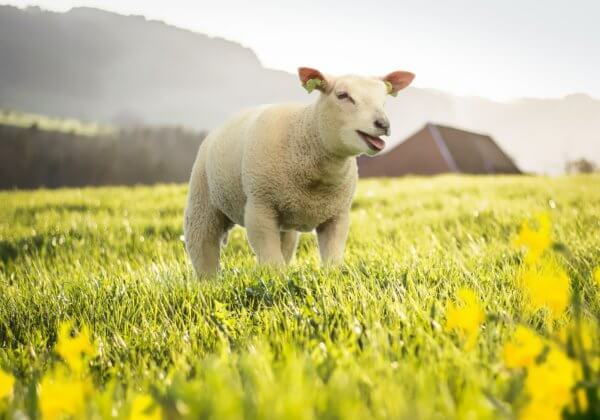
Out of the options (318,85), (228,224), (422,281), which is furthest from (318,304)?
(228,224)

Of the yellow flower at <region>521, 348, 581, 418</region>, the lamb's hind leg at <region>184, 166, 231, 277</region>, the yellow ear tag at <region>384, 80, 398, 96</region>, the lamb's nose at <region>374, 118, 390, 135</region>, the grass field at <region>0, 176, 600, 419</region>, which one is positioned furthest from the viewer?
the lamb's hind leg at <region>184, 166, 231, 277</region>

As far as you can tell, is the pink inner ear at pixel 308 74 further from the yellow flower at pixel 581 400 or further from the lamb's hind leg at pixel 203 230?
the yellow flower at pixel 581 400

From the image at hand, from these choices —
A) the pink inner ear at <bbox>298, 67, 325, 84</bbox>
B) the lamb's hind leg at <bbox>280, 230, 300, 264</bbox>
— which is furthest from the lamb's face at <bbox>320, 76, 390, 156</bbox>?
the lamb's hind leg at <bbox>280, 230, 300, 264</bbox>

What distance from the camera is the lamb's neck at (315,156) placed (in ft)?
12.7

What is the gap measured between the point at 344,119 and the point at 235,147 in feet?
3.60

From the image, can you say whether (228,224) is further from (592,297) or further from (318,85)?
(592,297)

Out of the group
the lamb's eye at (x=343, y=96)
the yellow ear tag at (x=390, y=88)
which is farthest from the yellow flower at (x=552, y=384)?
the yellow ear tag at (x=390, y=88)

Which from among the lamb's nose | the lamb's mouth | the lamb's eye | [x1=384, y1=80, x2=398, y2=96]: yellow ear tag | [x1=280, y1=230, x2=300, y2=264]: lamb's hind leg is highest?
[x1=384, y1=80, x2=398, y2=96]: yellow ear tag

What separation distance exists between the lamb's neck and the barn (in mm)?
23800

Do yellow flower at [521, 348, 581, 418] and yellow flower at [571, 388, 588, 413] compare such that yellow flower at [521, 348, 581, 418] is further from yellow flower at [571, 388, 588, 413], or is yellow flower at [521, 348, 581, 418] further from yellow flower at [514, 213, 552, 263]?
yellow flower at [514, 213, 552, 263]

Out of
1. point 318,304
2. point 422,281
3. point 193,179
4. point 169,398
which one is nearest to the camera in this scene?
point 169,398

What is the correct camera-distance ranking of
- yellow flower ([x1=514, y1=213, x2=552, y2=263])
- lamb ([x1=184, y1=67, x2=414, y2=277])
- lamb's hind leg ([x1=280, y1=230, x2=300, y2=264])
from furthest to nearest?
lamb's hind leg ([x1=280, y1=230, x2=300, y2=264]), lamb ([x1=184, y1=67, x2=414, y2=277]), yellow flower ([x1=514, y1=213, x2=552, y2=263])

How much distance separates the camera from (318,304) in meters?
2.65

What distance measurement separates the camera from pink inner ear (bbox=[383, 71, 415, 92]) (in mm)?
4086
